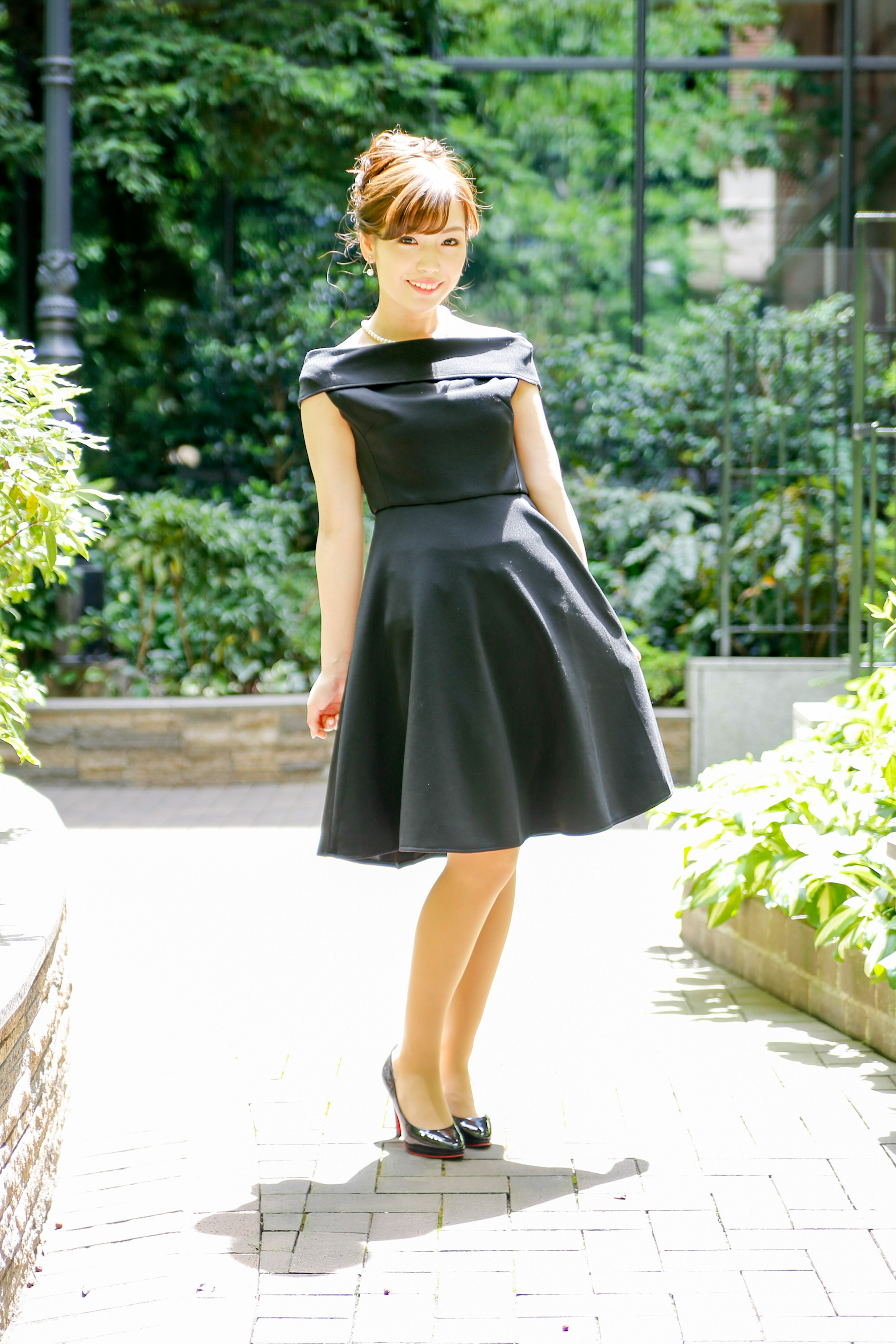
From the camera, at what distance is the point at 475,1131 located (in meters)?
2.57

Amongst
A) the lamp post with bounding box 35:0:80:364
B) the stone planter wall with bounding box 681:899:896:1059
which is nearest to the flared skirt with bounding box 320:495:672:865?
the stone planter wall with bounding box 681:899:896:1059

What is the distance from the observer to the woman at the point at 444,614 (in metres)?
2.32

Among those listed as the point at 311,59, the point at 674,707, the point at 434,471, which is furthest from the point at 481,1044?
the point at 311,59

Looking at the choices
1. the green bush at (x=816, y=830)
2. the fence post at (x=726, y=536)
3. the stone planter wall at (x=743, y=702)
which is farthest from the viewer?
the fence post at (x=726, y=536)

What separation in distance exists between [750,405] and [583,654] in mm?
5780

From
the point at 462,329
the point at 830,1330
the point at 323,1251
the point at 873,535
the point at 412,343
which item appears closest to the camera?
the point at 830,1330

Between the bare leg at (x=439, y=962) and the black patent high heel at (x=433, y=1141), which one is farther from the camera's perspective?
the black patent high heel at (x=433, y=1141)

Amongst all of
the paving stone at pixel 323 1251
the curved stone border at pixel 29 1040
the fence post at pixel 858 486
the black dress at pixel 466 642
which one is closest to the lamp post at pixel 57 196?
the fence post at pixel 858 486

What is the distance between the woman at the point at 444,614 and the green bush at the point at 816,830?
2.73 feet

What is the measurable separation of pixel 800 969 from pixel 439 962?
4.26ft

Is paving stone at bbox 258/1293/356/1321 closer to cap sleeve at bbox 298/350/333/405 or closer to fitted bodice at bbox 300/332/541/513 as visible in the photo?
fitted bodice at bbox 300/332/541/513

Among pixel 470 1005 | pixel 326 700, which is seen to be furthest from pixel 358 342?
pixel 470 1005

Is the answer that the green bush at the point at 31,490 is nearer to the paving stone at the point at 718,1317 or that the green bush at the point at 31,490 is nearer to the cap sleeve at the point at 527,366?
the cap sleeve at the point at 527,366

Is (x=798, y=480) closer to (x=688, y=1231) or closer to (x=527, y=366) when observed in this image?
(x=527, y=366)
